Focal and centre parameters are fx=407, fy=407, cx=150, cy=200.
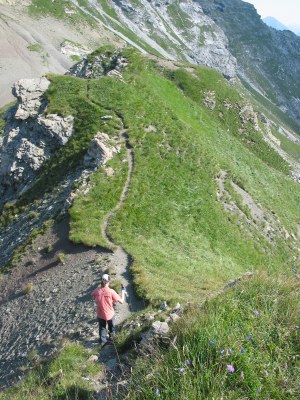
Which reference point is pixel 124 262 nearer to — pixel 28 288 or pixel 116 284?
pixel 116 284

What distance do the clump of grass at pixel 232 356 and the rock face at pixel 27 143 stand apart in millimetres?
30482

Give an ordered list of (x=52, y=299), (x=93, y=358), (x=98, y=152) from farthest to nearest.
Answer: (x=98, y=152) → (x=52, y=299) → (x=93, y=358)

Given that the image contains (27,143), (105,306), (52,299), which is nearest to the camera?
(105,306)

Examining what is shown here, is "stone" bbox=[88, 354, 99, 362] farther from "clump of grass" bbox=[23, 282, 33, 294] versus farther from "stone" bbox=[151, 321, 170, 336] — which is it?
"clump of grass" bbox=[23, 282, 33, 294]

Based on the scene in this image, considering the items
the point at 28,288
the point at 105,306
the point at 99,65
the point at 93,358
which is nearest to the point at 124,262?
the point at 28,288

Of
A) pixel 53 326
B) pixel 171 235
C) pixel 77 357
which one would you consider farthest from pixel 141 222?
pixel 77 357

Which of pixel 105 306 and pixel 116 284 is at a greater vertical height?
pixel 105 306

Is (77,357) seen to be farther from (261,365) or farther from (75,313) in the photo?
(261,365)

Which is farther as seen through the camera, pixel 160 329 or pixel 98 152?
pixel 98 152

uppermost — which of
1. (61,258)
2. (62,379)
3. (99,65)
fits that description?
(62,379)

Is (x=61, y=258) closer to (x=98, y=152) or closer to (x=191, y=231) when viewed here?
(x=191, y=231)

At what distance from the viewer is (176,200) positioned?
3102 cm

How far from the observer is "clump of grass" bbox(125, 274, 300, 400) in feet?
23.2

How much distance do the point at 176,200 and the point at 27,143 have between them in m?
16.9
